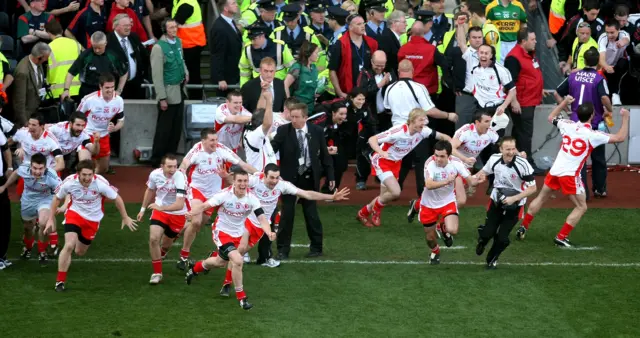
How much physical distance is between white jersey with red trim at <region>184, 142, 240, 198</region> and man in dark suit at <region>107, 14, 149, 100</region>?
428 cm

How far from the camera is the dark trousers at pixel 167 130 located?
61.3 ft

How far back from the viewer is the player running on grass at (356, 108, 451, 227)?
611 inches

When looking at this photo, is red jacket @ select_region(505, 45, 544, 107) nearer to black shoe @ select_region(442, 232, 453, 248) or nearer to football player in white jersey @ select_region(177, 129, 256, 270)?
black shoe @ select_region(442, 232, 453, 248)

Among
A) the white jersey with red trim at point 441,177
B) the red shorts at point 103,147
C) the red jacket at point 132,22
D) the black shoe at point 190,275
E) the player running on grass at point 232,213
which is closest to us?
the player running on grass at point 232,213

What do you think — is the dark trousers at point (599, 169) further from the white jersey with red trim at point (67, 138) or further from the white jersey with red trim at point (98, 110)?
the white jersey with red trim at point (67, 138)

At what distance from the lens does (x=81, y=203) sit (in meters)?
13.2

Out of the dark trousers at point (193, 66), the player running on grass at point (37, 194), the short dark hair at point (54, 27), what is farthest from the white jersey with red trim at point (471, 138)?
the short dark hair at point (54, 27)

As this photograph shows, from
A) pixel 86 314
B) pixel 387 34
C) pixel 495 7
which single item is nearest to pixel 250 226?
pixel 86 314

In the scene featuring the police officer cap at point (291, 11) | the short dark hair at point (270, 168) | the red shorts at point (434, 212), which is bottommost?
the red shorts at point (434, 212)

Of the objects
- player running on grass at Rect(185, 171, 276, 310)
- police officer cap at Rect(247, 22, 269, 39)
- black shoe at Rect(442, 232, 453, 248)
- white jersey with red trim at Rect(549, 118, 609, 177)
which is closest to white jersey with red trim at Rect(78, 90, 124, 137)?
police officer cap at Rect(247, 22, 269, 39)

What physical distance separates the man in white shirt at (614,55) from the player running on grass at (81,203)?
927 cm

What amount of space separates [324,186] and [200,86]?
298 centimetres

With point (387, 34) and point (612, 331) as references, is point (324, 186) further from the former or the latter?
point (612, 331)

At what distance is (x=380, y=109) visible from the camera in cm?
1780
